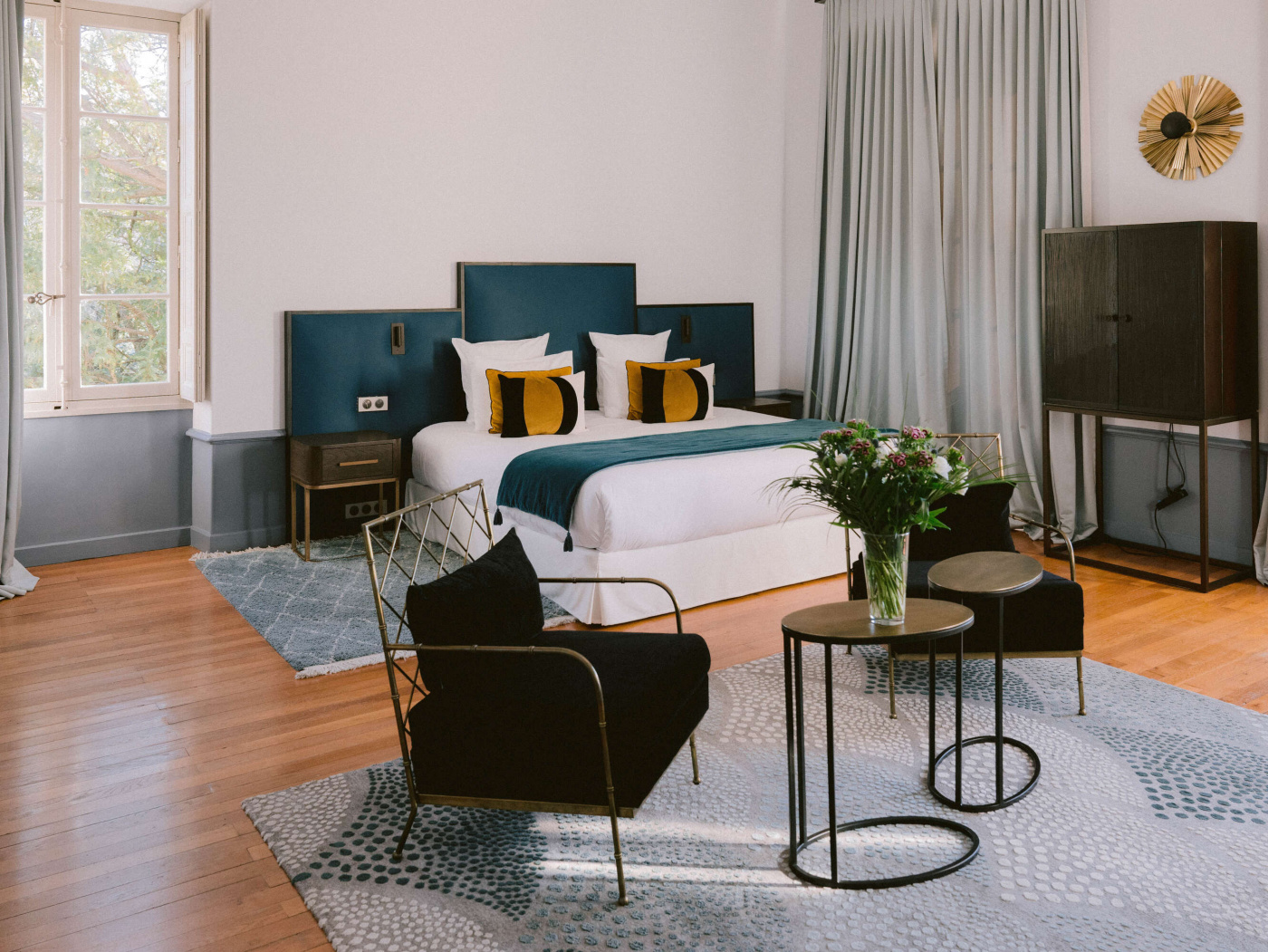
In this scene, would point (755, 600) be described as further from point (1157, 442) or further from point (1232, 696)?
point (1157, 442)

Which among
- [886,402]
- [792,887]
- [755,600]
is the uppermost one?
[886,402]

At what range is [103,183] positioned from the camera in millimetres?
4926

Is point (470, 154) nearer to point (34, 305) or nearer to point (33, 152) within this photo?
point (33, 152)

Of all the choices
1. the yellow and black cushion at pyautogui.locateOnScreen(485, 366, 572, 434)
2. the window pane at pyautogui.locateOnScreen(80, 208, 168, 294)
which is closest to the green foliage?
the yellow and black cushion at pyautogui.locateOnScreen(485, 366, 572, 434)

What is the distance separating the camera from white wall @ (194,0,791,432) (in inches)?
196

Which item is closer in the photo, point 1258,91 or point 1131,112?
point 1258,91

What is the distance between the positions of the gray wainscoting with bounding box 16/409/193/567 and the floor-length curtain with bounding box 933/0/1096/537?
440 cm

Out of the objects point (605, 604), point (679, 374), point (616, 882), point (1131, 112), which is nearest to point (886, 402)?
point (679, 374)

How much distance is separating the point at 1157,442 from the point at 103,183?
5.43 meters

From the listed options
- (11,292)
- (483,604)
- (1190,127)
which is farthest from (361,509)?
(1190,127)

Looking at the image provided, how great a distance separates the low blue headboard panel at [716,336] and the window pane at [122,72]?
2.93 m

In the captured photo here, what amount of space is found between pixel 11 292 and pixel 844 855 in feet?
13.7

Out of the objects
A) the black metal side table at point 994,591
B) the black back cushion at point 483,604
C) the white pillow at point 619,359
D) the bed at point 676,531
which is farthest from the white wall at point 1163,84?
the black back cushion at point 483,604

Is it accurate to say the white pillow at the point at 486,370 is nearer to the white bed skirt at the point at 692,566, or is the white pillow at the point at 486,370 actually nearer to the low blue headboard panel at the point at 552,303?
the low blue headboard panel at the point at 552,303
